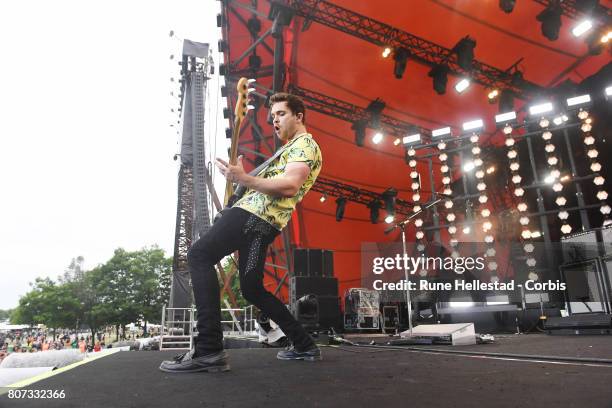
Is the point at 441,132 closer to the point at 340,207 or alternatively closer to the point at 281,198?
the point at 340,207

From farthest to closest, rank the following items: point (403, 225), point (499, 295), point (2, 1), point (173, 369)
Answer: point (2, 1), point (499, 295), point (403, 225), point (173, 369)

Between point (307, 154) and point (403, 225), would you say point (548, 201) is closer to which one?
point (403, 225)

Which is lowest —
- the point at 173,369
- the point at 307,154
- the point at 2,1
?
the point at 173,369

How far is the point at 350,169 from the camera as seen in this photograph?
13398 mm

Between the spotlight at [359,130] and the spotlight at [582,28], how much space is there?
5.44 meters

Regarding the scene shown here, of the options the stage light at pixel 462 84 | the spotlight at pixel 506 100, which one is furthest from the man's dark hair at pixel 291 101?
the spotlight at pixel 506 100

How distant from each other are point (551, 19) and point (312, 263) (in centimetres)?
722

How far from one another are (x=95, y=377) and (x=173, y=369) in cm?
36

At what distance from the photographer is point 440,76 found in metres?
9.55

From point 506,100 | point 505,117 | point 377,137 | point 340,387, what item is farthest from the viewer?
point 377,137

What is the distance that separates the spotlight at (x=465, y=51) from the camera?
884 cm

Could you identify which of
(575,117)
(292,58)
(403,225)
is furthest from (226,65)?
(575,117)

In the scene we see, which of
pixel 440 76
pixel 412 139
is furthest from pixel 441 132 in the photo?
pixel 440 76

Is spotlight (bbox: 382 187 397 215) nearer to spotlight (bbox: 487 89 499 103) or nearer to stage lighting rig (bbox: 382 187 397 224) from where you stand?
stage lighting rig (bbox: 382 187 397 224)
